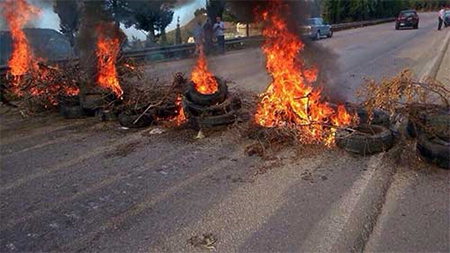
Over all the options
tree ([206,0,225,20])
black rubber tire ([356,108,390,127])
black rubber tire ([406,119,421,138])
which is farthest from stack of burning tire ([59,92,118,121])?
black rubber tire ([406,119,421,138])

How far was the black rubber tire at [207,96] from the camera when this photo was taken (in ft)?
21.1

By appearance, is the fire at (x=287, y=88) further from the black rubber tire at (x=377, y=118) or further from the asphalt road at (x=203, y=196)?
the asphalt road at (x=203, y=196)

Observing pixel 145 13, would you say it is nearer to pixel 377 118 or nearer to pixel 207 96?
pixel 207 96

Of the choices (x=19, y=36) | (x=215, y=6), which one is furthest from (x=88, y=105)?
(x=19, y=36)

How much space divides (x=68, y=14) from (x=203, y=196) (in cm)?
597

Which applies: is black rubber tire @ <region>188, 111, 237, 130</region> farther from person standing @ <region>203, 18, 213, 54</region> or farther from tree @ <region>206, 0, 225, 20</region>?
person standing @ <region>203, 18, 213, 54</region>

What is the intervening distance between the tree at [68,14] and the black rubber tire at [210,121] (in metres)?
3.77

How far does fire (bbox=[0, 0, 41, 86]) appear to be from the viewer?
902cm

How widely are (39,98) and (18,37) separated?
2748mm

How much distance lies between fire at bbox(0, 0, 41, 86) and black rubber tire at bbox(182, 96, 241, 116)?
4123 mm

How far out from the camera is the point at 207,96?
255 inches

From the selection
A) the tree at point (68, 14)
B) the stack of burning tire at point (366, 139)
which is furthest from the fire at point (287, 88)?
the tree at point (68, 14)

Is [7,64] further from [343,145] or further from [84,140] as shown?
[343,145]

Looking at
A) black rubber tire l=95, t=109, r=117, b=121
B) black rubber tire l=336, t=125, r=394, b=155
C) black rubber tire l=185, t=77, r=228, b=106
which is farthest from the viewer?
black rubber tire l=95, t=109, r=117, b=121
